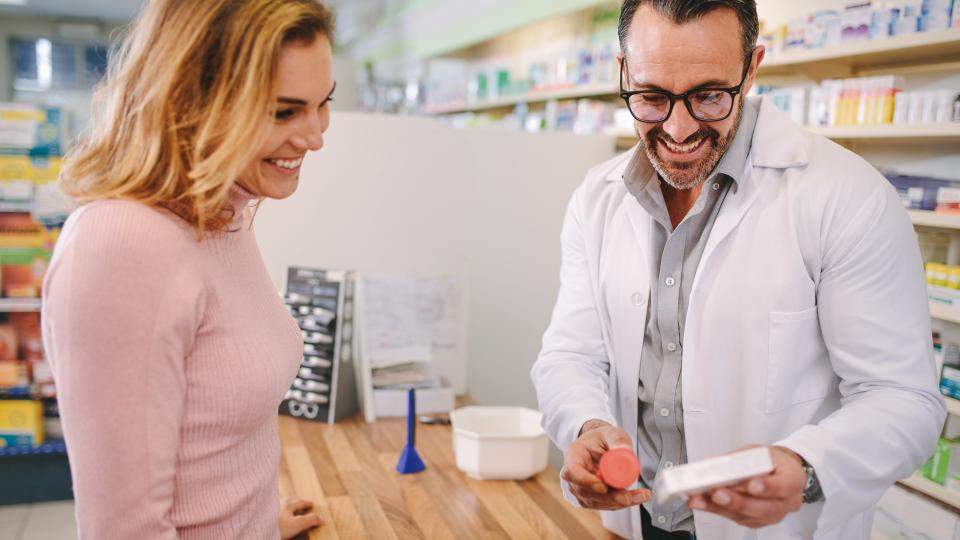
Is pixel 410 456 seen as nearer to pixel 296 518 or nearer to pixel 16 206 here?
pixel 296 518

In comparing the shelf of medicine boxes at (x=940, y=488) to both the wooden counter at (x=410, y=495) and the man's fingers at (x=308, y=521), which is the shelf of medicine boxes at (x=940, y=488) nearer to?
the wooden counter at (x=410, y=495)

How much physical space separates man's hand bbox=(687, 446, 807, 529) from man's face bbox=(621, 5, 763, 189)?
0.63 meters

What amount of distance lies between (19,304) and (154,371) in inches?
132

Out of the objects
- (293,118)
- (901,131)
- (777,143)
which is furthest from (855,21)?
(293,118)

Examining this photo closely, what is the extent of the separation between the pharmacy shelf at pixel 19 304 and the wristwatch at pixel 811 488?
3.81 meters

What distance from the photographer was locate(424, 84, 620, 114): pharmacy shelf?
4.60 metres

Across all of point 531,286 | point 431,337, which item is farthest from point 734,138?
point 531,286

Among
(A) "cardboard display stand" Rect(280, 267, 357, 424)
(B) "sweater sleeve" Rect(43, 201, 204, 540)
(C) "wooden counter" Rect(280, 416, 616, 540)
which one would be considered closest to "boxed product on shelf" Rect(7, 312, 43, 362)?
(A) "cardboard display stand" Rect(280, 267, 357, 424)

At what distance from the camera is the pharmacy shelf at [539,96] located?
460 centimetres

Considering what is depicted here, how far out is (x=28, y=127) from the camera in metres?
3.69

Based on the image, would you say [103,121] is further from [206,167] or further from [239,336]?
[239,336]

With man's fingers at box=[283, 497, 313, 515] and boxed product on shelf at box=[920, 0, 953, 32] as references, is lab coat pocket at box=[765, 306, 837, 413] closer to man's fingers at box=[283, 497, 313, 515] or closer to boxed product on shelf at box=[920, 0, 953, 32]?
man's fingers at box=[283, 497, 313, 515]

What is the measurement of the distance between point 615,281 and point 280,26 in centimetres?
91

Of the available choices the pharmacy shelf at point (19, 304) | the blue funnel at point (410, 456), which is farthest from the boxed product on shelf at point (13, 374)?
the blue funnel at point (410, 456)
